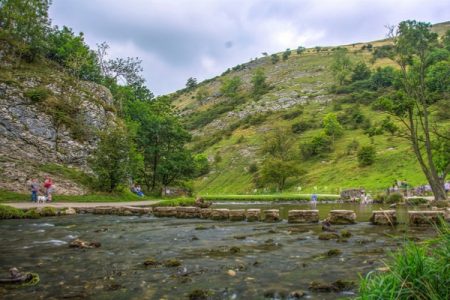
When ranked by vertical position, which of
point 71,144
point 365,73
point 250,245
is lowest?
point 250,245

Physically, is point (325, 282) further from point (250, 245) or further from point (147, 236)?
point (147, 236)

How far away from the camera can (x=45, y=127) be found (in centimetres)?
4631

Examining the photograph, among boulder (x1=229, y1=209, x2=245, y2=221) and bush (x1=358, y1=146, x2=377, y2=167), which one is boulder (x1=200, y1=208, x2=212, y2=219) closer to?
boulder (x1=229, y1=209, x2=245, y2=221)

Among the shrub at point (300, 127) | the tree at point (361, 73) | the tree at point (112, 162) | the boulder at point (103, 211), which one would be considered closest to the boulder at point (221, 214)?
the boulder at point (103, 211)

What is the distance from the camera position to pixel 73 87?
56312mm

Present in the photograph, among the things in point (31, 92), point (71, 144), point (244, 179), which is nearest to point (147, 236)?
point (71, 144)

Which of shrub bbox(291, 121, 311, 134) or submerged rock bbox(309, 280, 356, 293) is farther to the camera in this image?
shrub bbox(291, 121, 311, 134)

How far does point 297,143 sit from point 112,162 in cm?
8369

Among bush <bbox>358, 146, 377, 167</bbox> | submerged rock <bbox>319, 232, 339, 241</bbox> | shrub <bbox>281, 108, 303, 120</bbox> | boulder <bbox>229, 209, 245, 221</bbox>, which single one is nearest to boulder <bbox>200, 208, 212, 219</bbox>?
boulder <bbox>229, 209, 245, 221</bbox>

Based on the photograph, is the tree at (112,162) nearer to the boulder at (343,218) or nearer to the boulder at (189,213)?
the boulder at (189,213)

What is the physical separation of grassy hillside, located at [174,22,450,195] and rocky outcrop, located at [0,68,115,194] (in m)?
48.2

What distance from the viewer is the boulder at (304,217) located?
22516mm

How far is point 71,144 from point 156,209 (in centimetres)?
2321

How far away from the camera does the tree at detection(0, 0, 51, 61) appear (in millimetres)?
60781
